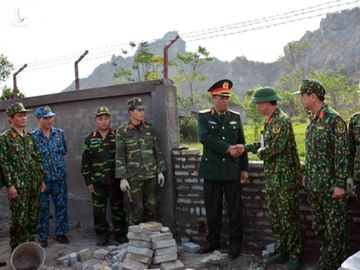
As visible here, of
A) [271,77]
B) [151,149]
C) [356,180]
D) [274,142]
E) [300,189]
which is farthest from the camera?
[271,77]

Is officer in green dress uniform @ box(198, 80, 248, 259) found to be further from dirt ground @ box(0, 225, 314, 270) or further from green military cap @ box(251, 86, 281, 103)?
green military cap @ box(251, 86, 281, 103)

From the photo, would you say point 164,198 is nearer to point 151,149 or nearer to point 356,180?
point 151,149

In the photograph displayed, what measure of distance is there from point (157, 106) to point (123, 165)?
100cm

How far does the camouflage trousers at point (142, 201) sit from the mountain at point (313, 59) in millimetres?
46970

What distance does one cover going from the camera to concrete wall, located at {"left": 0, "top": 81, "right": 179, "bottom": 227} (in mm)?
6078

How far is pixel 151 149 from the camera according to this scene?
19.1 feet

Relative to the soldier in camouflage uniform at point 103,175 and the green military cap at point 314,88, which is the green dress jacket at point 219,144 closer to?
the green military cap at point 314,88

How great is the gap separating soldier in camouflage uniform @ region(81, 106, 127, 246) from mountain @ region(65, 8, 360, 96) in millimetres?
46473

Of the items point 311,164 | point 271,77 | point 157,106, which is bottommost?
point 311,164

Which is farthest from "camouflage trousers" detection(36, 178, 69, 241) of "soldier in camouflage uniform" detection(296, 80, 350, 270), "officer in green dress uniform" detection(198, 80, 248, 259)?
"soldier in camouflage uniform" detection(296, 80, 350, 270)

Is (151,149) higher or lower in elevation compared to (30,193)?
higher

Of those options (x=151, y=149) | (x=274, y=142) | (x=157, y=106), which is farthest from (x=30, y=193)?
(x=274, y=142)

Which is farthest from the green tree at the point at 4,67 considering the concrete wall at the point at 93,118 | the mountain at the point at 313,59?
the mountain at the point at 313,59

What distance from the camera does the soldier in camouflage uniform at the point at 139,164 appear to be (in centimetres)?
567
